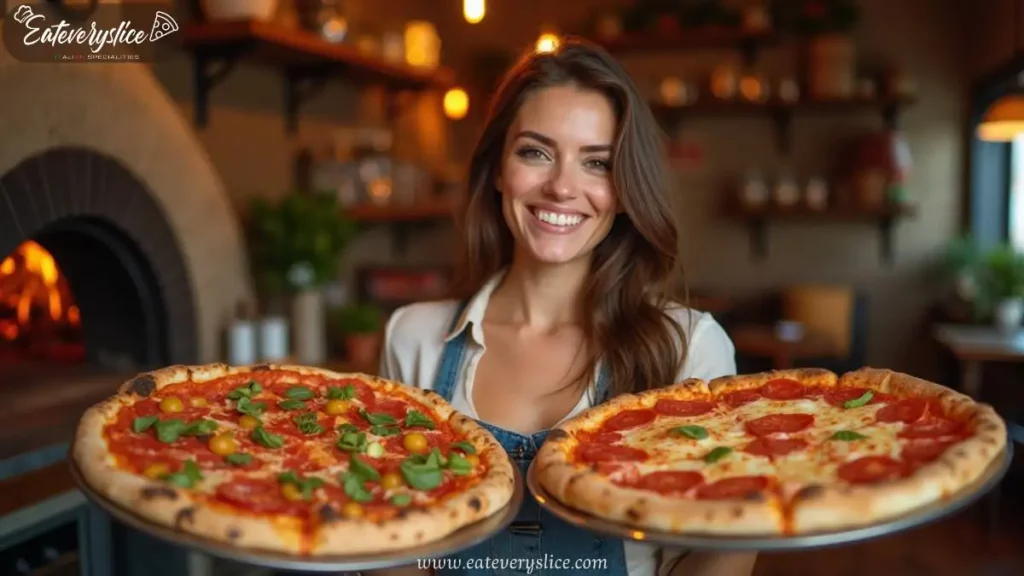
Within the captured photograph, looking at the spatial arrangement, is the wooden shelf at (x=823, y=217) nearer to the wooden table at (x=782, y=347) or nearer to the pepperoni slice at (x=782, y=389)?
the wooden table at (x=782, y=347)

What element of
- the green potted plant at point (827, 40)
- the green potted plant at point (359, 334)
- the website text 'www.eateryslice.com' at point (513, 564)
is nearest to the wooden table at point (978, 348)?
the green potted plant at point (827, 40)

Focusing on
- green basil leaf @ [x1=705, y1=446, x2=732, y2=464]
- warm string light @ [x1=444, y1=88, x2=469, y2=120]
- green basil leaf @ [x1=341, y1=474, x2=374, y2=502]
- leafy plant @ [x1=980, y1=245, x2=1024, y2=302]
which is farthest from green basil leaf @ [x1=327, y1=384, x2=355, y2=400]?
leafy plant @ [x1=980, y1=245, x2=1024, y2=302]

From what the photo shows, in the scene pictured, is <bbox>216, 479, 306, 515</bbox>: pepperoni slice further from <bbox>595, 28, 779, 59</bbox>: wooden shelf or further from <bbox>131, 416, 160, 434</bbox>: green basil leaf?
<bbox>595, 28, 779, 59</bbox>: wooden shelf

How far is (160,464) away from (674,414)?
0.90 metres

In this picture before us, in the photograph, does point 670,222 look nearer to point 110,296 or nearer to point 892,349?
point 110,296

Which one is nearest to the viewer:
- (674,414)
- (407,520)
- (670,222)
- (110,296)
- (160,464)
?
(407,520)

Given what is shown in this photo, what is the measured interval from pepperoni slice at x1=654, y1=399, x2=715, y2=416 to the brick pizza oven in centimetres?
160

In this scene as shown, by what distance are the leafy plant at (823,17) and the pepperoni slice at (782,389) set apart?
4.96 m

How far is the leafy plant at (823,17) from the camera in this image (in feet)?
20.0

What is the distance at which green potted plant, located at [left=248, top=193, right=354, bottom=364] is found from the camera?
378 cm

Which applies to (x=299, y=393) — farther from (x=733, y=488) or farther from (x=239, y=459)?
(x=733, y=488)

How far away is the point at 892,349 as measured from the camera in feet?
21.7

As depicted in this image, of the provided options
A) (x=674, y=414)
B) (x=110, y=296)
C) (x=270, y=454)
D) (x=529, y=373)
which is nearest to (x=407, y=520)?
(x=270, y=454)

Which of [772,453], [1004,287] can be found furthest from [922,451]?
[1004,287]
